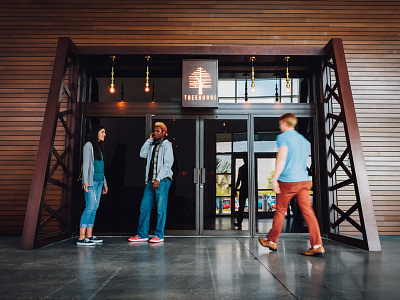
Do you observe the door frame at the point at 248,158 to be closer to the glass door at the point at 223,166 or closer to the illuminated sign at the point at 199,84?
the glass door at the point at 223,166

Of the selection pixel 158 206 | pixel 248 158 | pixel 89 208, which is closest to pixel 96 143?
pixel 89 208

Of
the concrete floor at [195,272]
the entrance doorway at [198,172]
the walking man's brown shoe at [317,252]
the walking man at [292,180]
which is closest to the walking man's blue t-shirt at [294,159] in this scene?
the walking man at [292,180]

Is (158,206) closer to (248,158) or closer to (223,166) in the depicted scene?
(223,166)

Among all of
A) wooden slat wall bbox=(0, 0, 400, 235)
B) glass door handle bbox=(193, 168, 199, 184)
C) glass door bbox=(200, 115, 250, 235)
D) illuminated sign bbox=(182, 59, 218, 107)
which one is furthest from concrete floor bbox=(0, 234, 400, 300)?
illuminated sign bbox=(182, 59, 218, 107)

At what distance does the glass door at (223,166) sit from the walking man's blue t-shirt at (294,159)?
182 centimetres

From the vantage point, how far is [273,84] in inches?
245

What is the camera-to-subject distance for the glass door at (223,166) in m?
5.88

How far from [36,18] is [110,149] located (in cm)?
273

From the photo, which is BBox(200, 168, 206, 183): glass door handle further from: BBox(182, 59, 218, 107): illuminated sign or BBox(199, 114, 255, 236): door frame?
BBox(182, 59, 218, 107): illuminated sign

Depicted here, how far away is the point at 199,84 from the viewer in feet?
18.7

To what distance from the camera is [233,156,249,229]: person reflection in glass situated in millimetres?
5884

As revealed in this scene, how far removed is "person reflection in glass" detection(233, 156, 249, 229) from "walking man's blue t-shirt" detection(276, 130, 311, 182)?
5.77ft

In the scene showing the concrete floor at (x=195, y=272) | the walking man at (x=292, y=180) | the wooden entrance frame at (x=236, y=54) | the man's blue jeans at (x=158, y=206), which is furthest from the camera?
the man's blue jeans at (x=158, y=206)

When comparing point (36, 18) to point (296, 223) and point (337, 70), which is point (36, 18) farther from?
point (296, 223)
